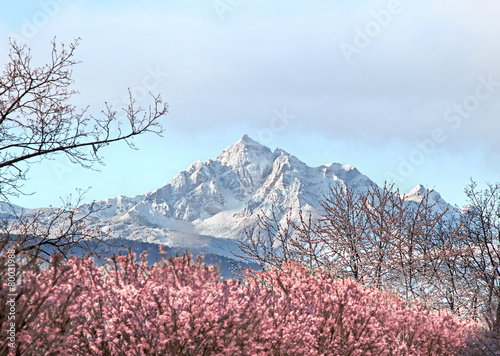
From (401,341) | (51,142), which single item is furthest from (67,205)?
(401,341)

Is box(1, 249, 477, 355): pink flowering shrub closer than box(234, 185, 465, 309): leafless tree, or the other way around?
box(1, 249, 477, 355): pink flowering shrub

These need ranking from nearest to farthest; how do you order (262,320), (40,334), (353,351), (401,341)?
1. (40,334)
2. (262,320)
3. (353,351)
4. (401,341)

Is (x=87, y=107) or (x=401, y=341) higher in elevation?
(x=87, y=107)

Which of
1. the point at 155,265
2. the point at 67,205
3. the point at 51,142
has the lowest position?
the point at 155,265

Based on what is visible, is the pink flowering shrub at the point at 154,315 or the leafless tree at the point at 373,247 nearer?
the pink flowering shrub at the point at 154,315

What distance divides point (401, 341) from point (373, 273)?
5.97 metres

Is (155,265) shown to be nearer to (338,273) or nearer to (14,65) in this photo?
(14,65)

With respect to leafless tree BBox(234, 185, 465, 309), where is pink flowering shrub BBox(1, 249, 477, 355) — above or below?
below

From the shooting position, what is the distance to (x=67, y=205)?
10383 mm

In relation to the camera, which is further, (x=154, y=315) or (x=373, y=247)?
(x=373, y=247)

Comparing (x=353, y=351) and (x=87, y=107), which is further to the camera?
(x=87, y=107)

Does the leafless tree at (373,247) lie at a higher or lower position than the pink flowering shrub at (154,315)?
higher

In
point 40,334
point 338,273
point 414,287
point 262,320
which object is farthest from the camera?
point 338,273

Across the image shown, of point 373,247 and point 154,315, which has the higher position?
point 373,247
